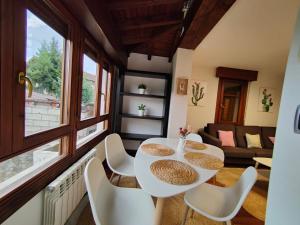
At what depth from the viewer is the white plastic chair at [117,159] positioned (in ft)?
6.02

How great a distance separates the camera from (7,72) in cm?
87

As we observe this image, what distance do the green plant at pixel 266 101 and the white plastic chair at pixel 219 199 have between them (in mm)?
3730

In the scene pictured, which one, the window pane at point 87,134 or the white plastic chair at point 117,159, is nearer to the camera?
the white plastic chair at point 117,159

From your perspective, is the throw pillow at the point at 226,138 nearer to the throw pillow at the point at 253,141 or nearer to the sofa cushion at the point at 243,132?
the sofa cushion at the point at 243,132

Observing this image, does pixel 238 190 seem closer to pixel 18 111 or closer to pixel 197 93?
pixel 18 111

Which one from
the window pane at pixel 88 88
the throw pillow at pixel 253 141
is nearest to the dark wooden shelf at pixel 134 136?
the window pane at pixel 88 88

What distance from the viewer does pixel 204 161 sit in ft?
5.15

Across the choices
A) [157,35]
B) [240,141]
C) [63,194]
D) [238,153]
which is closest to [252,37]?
[157,35]

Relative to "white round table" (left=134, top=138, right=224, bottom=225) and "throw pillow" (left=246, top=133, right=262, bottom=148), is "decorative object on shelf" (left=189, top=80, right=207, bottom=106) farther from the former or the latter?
"white round table" (left=134, top=138, right=224, bottom=225)

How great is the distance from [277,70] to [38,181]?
5196 mm

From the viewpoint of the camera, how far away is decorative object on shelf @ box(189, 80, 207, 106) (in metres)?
4.14

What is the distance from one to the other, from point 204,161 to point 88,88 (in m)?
1.69

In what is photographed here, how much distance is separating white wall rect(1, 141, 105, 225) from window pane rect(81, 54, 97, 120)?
3.30 ft

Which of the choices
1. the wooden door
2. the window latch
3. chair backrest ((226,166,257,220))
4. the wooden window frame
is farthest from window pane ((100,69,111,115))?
the wooden door
